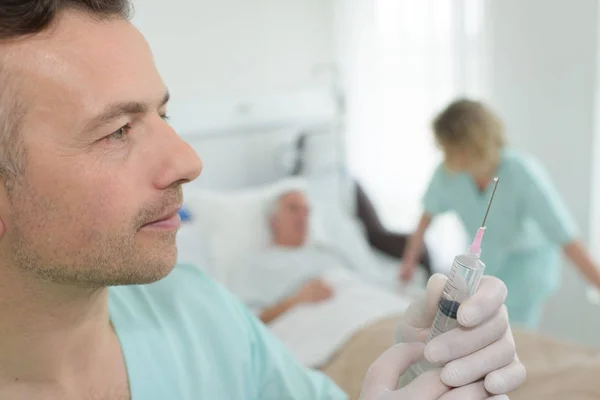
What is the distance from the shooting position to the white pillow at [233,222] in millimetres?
2447

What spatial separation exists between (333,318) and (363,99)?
1382 millimetres

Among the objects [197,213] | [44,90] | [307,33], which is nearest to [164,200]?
[44,90]

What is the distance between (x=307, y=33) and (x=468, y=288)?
2.52m

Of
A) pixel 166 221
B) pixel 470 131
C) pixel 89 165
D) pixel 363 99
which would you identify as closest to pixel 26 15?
pixel 89 165

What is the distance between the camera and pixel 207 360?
36.7 inches

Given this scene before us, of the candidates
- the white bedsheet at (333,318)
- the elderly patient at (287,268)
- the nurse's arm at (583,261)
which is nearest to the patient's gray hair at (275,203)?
the elderly patient at (287,268)

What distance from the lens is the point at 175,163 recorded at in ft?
2.38

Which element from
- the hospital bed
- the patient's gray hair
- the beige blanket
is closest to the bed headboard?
the hospital bed

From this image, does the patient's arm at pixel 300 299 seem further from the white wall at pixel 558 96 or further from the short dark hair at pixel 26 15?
the short dark hair at pixel 26 15

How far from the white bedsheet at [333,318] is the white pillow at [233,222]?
416mm

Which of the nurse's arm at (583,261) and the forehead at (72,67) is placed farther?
the nurse's arm at (583,261)

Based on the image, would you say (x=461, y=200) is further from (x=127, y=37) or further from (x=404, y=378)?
(x=127, y=37)

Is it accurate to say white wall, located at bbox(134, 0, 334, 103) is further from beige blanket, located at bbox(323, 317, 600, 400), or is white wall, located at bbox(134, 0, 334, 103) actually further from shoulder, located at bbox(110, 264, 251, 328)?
shoulder, located at bbox(110, 264, 251, 328)

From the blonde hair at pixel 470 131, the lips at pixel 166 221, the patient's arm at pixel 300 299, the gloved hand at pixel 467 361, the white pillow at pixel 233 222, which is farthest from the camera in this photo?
the white pillow at pixel 233 222
